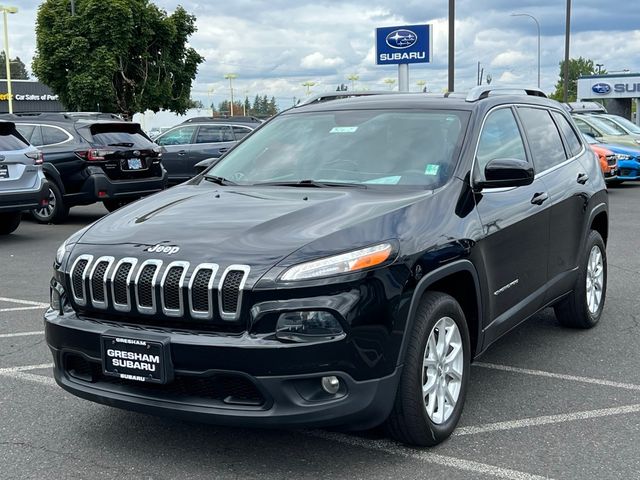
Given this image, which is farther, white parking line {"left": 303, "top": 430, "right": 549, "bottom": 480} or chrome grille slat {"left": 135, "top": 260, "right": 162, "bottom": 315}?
white parking line {"left": 303, "top": 430, "right": 549, "bottom": 480}

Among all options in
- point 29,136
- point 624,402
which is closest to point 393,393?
point 624,402

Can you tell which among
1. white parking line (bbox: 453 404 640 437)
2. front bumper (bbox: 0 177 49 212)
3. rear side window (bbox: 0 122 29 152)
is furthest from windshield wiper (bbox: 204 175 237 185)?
rear side window (bbox: 0 122 29 152)

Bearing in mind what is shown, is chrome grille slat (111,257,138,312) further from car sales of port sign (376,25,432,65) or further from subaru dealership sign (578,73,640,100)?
subaru dealership sign (578,73,640,100)

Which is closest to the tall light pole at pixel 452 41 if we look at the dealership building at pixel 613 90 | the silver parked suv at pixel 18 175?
the silver parked suv at pixel 18 175

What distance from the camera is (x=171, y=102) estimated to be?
3297 cm

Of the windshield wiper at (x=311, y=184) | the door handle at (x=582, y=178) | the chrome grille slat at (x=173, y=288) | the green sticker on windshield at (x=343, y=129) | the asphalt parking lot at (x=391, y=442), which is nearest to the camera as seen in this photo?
the chrome grille slat at (x=173, y=288)

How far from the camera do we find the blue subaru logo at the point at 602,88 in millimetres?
52938

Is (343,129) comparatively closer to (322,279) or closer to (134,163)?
(322,279)

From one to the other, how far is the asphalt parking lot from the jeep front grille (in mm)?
774

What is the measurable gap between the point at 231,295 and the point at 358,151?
1597 mm

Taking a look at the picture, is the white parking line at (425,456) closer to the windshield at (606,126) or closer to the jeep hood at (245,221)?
the jeep hood at (245,221)

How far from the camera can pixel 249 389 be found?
3.42 meters

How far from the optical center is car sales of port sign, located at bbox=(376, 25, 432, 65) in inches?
846

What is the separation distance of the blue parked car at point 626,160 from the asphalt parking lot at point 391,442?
13637 millimetres
